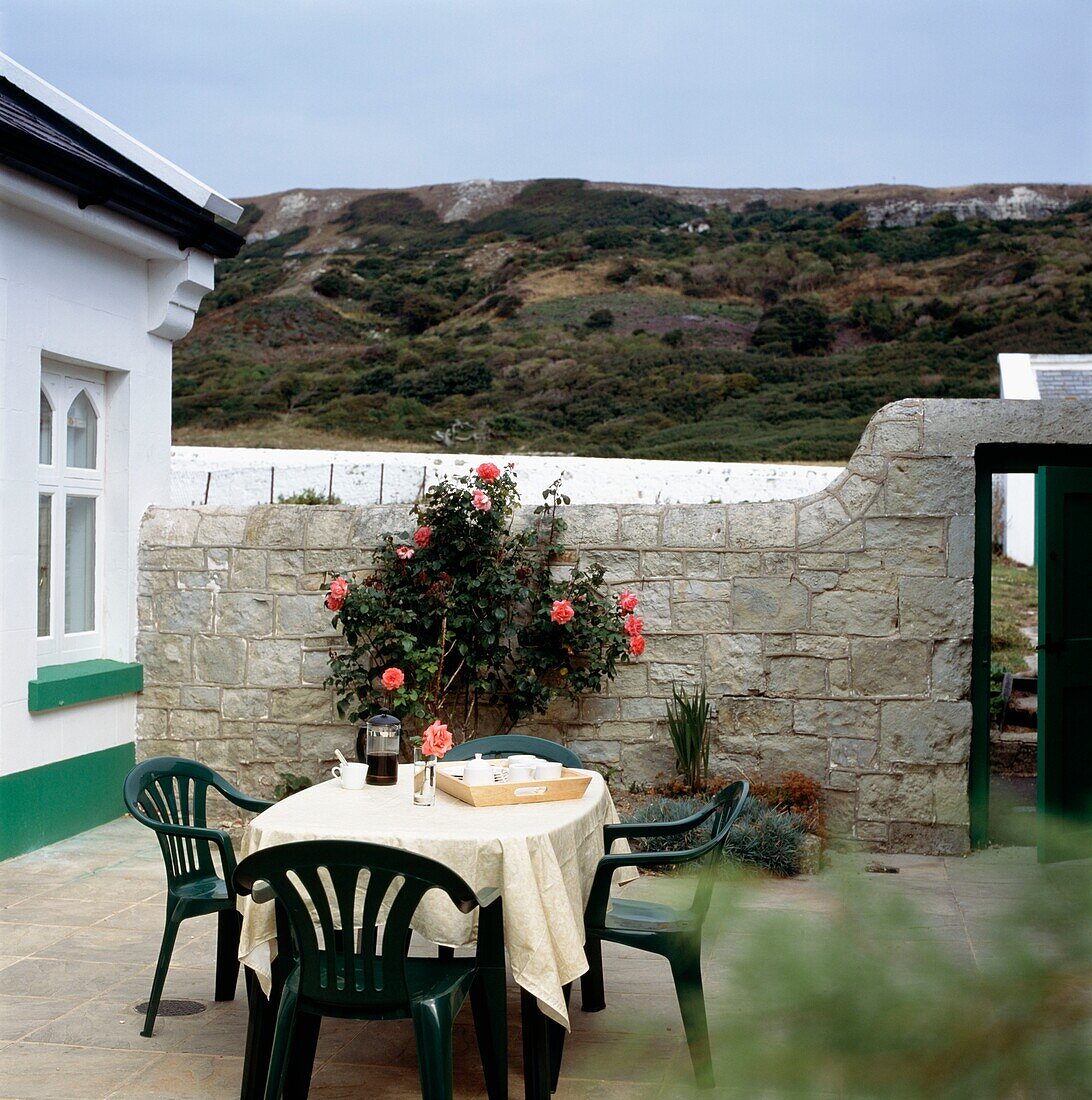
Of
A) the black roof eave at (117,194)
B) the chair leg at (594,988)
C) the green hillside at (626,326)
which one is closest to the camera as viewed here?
the chair leg at (594,988)

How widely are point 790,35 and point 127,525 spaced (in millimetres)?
6201

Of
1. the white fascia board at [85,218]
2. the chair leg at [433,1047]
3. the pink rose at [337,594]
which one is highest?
the white fascia board at [85,218]

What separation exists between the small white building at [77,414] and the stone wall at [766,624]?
50 centimetres

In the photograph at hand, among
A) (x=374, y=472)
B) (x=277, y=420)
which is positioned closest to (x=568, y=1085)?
(x=374, y=472)

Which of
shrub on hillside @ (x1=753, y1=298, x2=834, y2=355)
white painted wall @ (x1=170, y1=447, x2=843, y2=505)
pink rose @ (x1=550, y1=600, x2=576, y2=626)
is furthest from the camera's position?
shrub on hillside @ (x1=753, y1=298, x2=834, y2=355)

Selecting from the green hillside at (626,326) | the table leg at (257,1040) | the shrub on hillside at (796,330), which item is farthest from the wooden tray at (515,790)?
the shrub on hillside at (796,330)

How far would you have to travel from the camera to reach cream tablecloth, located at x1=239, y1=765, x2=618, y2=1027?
129 inches

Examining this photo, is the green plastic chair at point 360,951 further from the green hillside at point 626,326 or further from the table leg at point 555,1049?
the green hillside at point 626,326

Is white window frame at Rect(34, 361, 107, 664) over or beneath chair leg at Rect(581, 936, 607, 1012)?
over

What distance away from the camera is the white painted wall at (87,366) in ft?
19.8

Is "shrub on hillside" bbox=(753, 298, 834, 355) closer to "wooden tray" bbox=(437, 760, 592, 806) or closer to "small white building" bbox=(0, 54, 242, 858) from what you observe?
"small white building" bbox=(0, 54, 242, 858)

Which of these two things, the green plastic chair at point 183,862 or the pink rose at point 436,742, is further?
the pink rose at point 436,742

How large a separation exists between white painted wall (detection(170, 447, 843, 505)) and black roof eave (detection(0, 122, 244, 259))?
6597 millimetres

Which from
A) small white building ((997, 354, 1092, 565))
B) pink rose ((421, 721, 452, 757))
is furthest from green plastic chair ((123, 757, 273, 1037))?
small white building ((997, 354, 1092, 565))
